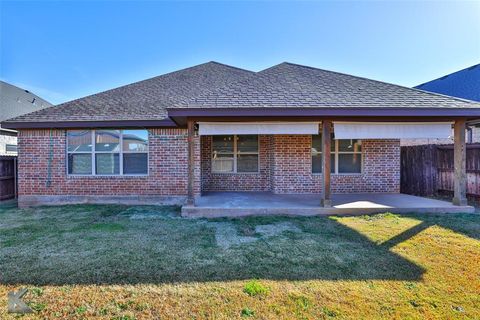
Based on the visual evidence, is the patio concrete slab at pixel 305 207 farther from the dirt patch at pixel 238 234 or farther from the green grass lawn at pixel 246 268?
the dirt patch at pixel 238 234

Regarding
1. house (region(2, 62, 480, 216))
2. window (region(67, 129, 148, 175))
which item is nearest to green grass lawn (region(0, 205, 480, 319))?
house (region(2, 62, 480, 216))

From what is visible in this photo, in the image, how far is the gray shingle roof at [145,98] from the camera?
26.7 feet

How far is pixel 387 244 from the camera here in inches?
178

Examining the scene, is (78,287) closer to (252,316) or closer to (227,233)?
(252,316)

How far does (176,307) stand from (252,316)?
2.76ft

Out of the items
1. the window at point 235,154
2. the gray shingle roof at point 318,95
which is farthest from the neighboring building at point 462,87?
the window at point 235,154

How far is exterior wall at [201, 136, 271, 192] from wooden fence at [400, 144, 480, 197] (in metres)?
5.92

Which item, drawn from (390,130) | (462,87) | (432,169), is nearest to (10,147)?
(390,130)

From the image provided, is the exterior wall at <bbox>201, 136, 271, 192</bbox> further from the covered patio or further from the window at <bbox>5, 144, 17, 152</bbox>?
the window at <bbox>5, 144, 17, 152</bbox>

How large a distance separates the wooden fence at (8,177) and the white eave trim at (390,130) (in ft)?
38.5

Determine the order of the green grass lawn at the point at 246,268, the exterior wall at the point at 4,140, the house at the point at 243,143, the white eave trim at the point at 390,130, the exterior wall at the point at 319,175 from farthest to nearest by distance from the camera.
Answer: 1. the exterior wall at the point at 4,140
2. the exterior wall at the point at 319,175
3. the white eave trim at the point at 390,130
4. the house at the point at 243,143
5. the green grass lawn at the point at 246,268

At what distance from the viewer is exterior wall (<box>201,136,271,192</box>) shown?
9.74 meters

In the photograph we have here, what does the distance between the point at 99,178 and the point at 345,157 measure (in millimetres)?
8642

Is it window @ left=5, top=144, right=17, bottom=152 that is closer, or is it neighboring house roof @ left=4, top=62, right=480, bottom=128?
neighboring house roof @ left=4, top=62, right=480, bottom=128
